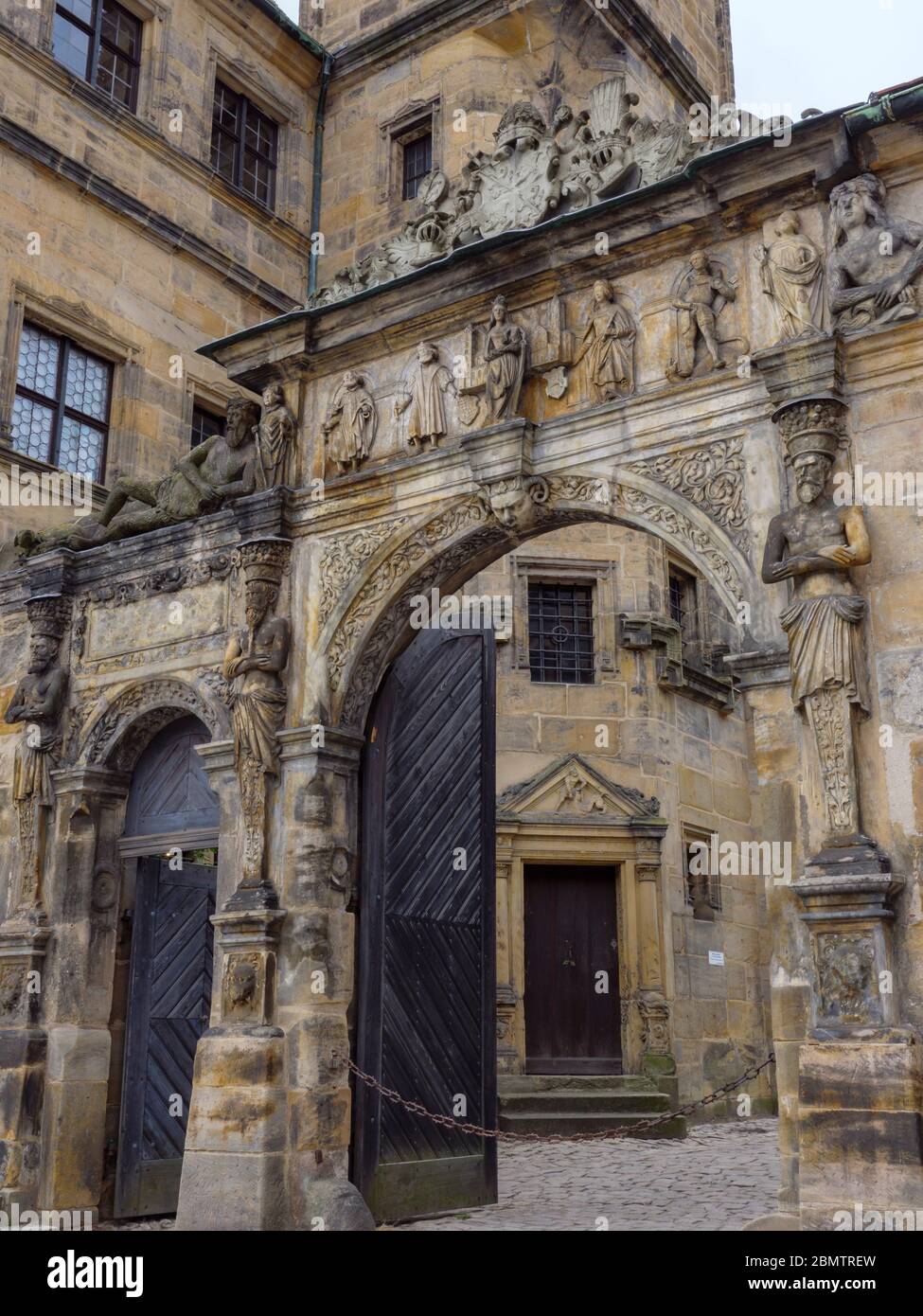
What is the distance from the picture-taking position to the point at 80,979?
364 inches

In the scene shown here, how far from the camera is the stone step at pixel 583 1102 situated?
13.8m

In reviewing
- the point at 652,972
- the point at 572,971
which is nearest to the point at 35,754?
the point at 572,971

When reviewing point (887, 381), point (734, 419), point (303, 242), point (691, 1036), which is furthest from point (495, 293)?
point (691, 1036)

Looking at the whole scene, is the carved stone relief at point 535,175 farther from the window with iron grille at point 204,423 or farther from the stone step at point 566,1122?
the stone step at point 566,1122

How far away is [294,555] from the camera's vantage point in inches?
341

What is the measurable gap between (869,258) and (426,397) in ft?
9.14

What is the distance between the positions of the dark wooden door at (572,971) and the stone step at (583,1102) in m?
0.65

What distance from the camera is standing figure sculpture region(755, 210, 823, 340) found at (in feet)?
21.9

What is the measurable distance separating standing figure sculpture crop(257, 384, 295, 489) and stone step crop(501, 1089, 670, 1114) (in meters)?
7.76

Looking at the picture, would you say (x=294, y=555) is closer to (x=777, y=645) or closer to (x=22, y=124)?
(x=777, y=645)

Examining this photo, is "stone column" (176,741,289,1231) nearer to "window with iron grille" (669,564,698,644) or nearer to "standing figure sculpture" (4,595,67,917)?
"standing figure sculpture" (4,595,67,917)

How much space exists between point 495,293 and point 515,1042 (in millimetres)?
8905

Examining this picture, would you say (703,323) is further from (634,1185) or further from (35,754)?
(634,1185)

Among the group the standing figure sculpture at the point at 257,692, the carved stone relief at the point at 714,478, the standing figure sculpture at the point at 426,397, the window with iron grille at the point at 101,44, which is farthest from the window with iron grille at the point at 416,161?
the carved stone relief at the point at 714,478
